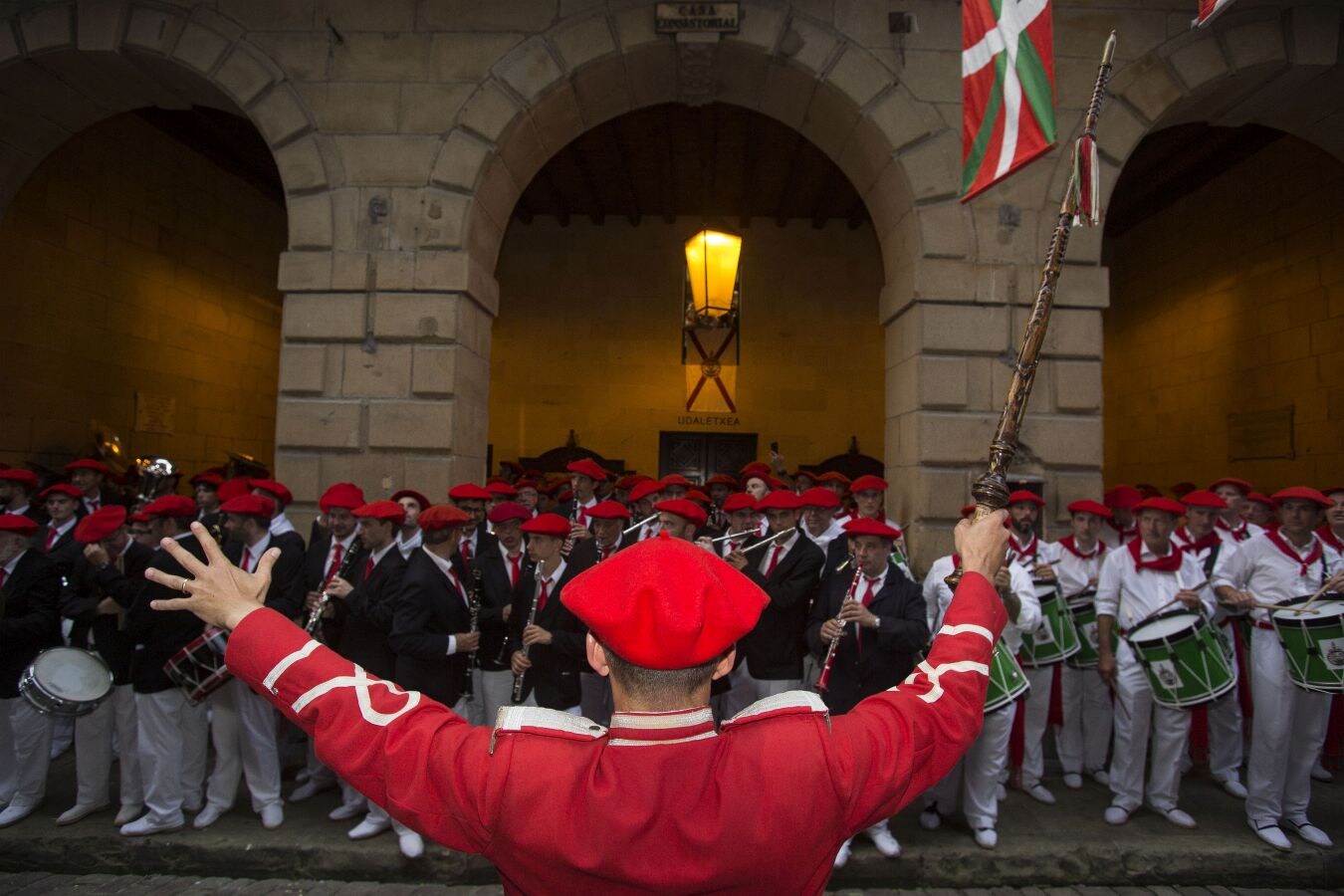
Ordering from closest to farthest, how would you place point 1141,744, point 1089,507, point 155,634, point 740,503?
point 155,634
point 1141,744
point 1089,507
point 740,503

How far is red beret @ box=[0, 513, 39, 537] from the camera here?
5.66 meters

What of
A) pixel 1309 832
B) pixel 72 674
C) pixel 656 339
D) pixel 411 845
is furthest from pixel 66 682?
pixel 656 339

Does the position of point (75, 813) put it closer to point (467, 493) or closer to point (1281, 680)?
point (467, 493)

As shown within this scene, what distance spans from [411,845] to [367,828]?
0.43m

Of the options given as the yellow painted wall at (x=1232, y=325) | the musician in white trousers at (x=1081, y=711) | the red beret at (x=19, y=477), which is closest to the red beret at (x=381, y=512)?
the red beret at (x=19, y=477)

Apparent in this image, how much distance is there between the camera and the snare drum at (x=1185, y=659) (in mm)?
5234

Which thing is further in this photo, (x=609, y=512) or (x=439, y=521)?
(x=609, y=512)

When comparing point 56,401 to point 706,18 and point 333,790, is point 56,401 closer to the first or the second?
point 333,790

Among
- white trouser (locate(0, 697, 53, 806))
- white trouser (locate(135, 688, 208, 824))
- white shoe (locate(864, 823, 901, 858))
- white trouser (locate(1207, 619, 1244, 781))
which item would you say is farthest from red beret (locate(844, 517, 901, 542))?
white trouser (locate(0, 697, 53, 806))

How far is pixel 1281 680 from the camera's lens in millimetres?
5574

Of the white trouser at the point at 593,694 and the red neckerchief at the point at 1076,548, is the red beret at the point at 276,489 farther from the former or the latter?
the red neckerchief at the point at 1076,548

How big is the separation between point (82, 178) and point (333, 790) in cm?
980

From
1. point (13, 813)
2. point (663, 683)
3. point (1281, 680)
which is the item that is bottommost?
point (13, 813)

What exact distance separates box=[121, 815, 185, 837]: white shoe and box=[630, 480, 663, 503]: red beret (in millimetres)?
4504
